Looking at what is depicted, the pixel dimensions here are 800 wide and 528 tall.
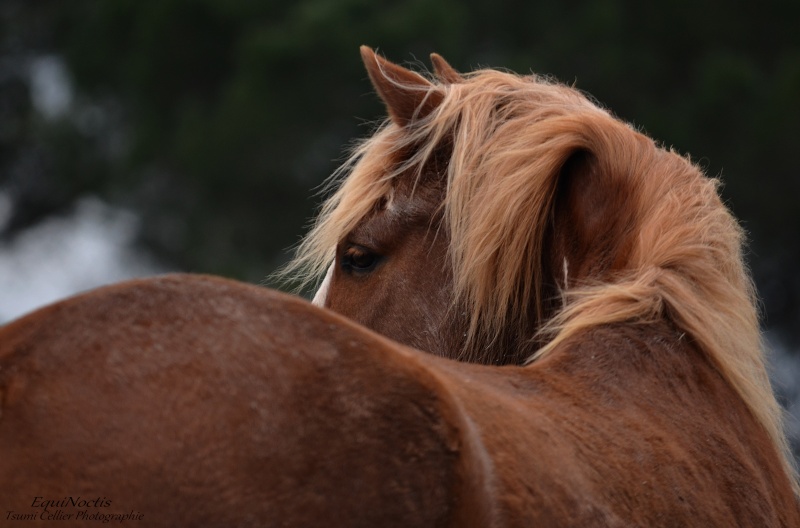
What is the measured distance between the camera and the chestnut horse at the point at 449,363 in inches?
37.4

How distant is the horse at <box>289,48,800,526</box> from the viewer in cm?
140

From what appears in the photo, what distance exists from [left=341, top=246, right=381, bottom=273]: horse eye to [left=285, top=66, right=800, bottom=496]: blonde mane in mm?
49

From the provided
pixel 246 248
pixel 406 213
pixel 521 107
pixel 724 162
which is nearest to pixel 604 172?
pixel 521 107

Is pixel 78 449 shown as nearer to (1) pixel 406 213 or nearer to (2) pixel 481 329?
(2) pixel 481 329

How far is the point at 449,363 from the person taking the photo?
4.22 feet

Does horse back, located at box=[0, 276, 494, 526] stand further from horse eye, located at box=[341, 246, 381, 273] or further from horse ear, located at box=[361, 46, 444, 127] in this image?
horse ear, located at box=[361, 46, 444, 127]

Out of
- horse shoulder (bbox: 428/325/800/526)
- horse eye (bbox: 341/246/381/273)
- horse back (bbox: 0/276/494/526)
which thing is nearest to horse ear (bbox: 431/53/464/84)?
horse eye (bbox: 341/246/381/273)

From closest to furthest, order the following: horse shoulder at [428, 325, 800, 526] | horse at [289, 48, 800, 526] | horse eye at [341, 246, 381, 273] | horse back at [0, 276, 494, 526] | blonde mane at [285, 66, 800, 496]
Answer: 1. horse back at [0, 276, 494, 526]
2. horse shoulder at [428, 325, 800, 526]
3. horse at [289, 48, 800, 526]
4. blonde mane at [285, 66, 800, 496]
5. horse eye at [341, 246, 381, 273]

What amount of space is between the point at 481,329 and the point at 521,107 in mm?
507

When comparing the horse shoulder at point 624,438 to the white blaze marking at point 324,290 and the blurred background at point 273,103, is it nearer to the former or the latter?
the white blaze marking at point 324,290

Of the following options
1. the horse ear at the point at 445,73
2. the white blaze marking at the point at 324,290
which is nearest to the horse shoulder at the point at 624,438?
the white blaze marking at the point at 324,290

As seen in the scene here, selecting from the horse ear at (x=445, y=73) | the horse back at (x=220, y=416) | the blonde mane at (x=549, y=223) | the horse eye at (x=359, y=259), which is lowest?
the horse back at (x=220, y=416)

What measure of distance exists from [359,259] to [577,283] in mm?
471

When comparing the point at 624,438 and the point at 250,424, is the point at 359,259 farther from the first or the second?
the point at 250,424
